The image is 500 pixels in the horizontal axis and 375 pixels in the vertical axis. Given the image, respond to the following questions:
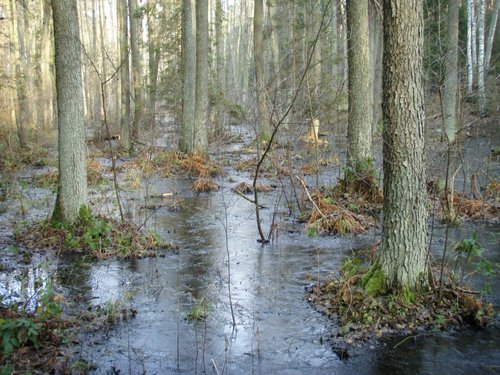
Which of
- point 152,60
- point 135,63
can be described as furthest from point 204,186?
point 152,60

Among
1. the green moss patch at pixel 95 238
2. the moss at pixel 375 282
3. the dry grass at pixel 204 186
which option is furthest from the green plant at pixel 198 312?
the dry grass at pixel 204 186

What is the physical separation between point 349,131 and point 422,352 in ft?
23.1

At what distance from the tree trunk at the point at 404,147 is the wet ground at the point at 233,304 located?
0.89 meters

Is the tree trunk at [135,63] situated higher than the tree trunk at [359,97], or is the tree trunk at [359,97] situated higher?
the tree trunk at [135,63]

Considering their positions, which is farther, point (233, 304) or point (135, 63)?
point (135, 63)

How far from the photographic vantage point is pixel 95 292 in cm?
687

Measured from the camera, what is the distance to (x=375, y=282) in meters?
5.98

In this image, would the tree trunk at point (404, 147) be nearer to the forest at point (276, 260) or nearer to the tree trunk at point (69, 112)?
the forest at point (276, 260)

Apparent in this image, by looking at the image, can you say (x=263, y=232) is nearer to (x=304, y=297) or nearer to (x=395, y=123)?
(x=304, y=297)

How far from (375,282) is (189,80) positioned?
13123 millimetres

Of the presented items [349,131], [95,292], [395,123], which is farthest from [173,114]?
[395,123]

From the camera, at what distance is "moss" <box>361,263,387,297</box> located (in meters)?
5.93

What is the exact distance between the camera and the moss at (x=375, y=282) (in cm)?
593

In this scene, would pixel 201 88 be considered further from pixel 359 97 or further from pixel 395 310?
pixel 395 310
